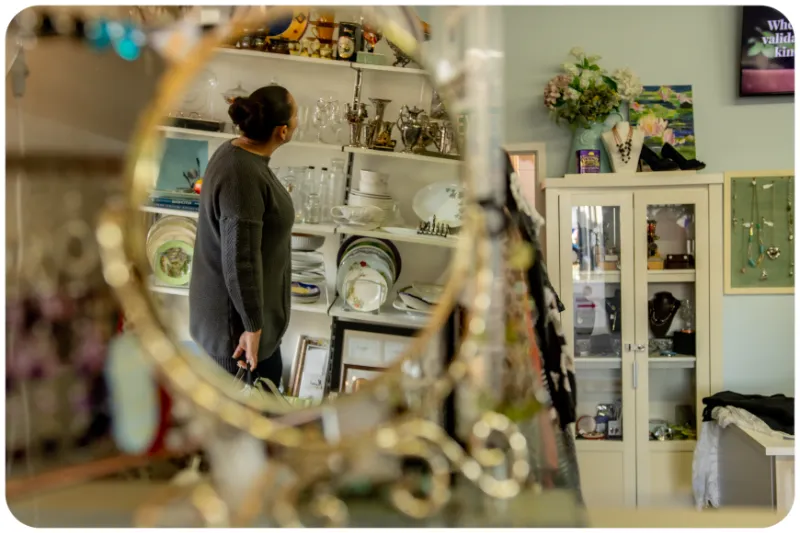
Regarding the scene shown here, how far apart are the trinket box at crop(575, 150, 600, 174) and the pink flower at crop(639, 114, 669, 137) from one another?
0.26 ft

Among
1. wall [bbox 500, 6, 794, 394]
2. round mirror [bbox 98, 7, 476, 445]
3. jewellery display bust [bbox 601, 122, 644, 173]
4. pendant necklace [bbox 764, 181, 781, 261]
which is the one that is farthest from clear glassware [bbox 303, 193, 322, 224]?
pendant necklace [bbox 764, 181, 781, 261]

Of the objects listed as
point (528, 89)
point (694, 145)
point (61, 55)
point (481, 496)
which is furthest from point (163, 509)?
point (694, 145)

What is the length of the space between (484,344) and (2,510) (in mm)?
647

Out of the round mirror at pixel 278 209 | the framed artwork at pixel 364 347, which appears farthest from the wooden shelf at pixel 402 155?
the framed artwork at pixel 364 347

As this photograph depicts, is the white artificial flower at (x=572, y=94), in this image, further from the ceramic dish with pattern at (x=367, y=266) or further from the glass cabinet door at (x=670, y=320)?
the ceramic dish with pattern at (x=367, y=266)

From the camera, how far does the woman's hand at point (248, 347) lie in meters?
0.75

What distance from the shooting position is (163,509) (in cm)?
72

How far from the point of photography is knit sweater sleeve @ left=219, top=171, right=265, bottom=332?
29.2 inches

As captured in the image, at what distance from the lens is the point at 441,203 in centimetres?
73

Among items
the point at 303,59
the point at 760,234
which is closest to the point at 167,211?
the point at 303,59

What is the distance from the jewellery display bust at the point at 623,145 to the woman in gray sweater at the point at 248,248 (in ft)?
1.80

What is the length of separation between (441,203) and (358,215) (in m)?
0.11

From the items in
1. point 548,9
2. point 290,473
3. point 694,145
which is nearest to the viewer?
point 290,473

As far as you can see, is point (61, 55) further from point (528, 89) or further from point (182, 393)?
point (528, 89)
